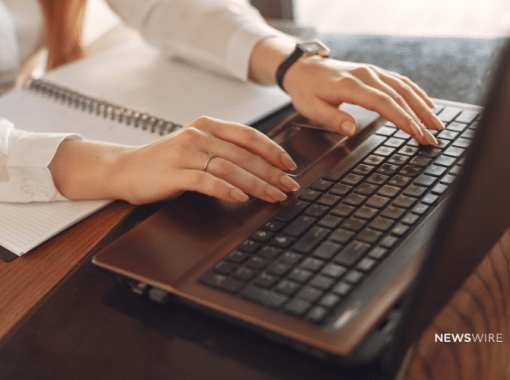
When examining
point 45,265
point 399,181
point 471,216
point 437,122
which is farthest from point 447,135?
point 45,265

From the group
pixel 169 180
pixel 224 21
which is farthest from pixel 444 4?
pixel 169 180

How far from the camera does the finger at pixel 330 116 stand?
583mm

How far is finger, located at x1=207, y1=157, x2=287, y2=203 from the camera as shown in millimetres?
471

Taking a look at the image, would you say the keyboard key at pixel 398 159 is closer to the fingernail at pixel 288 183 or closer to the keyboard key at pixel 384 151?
the keyboard key at pixel 384 151

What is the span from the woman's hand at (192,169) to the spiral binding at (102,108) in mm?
117

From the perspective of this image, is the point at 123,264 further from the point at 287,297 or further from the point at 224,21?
the point at 224,21

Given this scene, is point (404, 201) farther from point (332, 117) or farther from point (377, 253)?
point (332, 117)

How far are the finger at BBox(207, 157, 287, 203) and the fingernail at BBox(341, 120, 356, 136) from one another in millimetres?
164

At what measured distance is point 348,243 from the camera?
1.26ft

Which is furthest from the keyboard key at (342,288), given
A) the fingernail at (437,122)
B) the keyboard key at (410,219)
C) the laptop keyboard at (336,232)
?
the fingernail at (437,122)

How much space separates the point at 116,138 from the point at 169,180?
0.22 meters

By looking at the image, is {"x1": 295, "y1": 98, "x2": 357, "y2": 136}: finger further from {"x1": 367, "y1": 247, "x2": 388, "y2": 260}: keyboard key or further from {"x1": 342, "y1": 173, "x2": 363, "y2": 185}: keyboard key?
{"x1": 367, "y1": 247, "x2": 388, "y2": 260}: keyboard key

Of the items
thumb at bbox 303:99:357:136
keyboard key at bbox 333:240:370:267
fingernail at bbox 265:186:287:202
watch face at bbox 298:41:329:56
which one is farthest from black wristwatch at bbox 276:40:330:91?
keyboard key at bbox 333:240:370:267

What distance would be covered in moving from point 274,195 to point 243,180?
0.14ft
